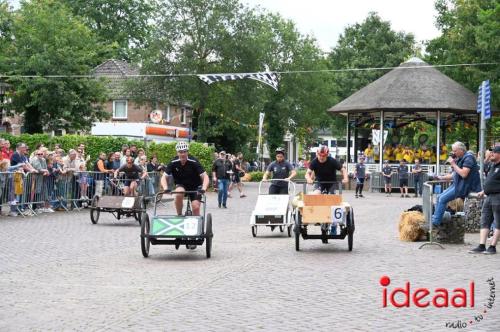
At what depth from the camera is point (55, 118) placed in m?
51.9

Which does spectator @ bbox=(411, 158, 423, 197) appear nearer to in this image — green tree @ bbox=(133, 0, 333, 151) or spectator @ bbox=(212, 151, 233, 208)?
spectator @ bbox=(212, 151, 233, 208)

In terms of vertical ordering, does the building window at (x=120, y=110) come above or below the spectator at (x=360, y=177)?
above

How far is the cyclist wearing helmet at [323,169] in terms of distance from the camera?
1633 centimetres

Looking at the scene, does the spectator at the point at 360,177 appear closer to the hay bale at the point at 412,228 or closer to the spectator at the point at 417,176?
the spectator at the point at 417,176

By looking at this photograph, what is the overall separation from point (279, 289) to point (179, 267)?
2649 mm

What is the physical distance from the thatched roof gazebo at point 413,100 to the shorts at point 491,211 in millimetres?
32173

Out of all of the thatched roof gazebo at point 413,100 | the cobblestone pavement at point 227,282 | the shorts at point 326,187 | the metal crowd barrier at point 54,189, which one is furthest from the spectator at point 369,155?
the shorts at point 326,187

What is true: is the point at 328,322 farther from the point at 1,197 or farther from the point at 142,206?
the point at 1,197

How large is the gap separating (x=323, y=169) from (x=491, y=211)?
3323 mm

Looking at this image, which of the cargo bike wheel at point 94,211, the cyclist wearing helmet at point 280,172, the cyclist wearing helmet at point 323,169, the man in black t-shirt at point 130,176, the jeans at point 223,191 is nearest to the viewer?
the cyclist wearing helmet at point 323,169

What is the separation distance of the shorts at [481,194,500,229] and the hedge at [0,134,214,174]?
23795mm

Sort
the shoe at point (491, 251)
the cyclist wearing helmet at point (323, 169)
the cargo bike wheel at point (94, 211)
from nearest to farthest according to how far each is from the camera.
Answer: the shoe at point (491, 251)
the cyclist wearing helmet at point (323, 169)
the cargo bike wheel at point (94, 211)

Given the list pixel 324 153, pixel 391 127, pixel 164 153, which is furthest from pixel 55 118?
pixel 324 153

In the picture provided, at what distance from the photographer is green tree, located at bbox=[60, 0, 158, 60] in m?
72.0
